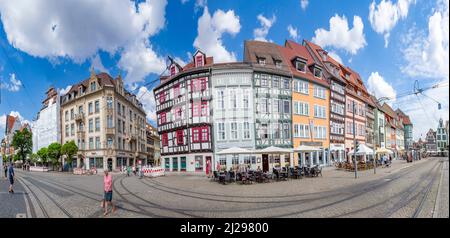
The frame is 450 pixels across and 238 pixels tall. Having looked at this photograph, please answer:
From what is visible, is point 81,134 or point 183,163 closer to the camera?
point 81,134

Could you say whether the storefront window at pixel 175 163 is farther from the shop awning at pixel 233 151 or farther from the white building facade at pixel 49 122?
the white building facade at pixel 49 122

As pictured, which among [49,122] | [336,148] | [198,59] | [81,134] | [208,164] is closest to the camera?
[81,134]

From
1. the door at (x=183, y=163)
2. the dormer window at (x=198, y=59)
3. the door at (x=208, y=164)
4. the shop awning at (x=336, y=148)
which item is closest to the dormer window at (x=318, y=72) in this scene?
the shop awning at (x=336, y=148)

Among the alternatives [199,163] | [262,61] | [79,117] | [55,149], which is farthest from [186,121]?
[79,117]

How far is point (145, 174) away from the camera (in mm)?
20266

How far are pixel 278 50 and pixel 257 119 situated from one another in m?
4.18

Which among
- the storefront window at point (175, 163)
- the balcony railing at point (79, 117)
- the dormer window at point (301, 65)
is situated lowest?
Answer: the storefront window at point (175, 163)

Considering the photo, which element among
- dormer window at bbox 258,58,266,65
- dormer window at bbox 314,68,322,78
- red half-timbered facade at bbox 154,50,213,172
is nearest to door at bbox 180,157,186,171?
red half-timbered facade at bbox 154,50,213,172

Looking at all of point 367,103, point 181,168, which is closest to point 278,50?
point 181,168

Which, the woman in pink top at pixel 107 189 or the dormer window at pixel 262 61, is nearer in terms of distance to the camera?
the woman in pink top at pixel 107 189

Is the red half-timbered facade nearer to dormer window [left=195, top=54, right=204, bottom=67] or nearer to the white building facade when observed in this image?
dormer window [left=195, top=54, right=204, bottom=67]

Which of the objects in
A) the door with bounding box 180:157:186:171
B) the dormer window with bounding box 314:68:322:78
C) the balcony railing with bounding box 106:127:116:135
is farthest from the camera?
the dormer window with bounding box 314:68:322:78

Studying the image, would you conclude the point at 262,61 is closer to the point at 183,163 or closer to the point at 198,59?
the point at 198,59

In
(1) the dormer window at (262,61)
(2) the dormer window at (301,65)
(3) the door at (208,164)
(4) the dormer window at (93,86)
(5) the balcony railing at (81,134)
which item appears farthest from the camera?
(2) the dormer window at (301,65)
